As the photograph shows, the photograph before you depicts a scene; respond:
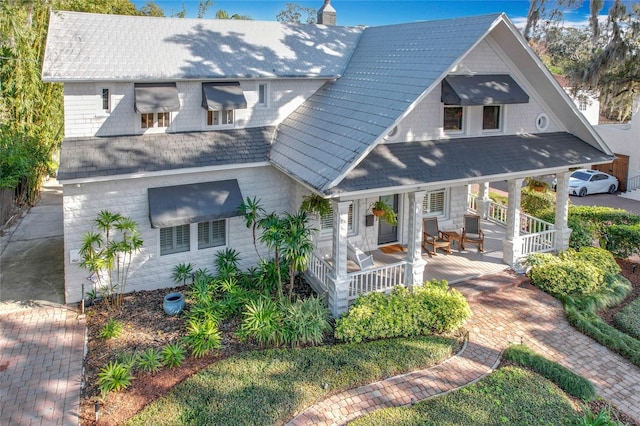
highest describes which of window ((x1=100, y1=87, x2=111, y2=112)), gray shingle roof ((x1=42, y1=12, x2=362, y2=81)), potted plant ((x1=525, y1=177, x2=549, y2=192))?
gray shingle roof ((x1=42, y1=12, x2=362, y2=81))

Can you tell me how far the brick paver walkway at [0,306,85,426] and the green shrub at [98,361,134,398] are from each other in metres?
0.53

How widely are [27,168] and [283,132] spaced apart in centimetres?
1140

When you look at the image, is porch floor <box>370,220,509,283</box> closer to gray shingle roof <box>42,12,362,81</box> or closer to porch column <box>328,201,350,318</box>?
porch column <box>328,201,350,318</box>

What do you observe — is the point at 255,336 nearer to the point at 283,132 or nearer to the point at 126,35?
the point at 283,132

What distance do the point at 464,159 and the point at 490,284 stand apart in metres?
3.52

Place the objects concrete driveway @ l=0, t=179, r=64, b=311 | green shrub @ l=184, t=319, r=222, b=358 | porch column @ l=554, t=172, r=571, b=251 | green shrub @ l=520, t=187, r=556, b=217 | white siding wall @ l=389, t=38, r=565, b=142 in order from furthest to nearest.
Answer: green shrub @ l=520, t=187, r=556, b=217 < porch column @ l=554, t=172, r=571, b=251 < white siding wall @ l=389, t=38, r=565, b=142 < concrete driveway @ l=0, t=179, r=64, b=311 < green shrub @ l=184, t=319, r=222, b=358

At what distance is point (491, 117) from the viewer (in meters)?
14.5

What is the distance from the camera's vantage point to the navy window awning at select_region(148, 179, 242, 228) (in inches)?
489

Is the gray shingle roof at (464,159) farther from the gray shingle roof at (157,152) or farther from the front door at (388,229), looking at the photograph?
the gray shingle roof at (157,152)

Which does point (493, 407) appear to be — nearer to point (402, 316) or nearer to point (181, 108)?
point (402, 316)

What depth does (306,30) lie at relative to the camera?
1823cm

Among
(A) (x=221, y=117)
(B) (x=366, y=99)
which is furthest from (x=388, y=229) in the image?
(A) (x=221, y=117)

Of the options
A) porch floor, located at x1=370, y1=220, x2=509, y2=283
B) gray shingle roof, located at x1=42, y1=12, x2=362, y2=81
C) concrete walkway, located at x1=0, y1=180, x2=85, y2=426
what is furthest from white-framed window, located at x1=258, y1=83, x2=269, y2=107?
concrete walkway, located at x1=0, y1=180, x2=85, y2=426

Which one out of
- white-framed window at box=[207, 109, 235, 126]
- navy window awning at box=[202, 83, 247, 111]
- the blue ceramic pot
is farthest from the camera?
white-framed window at box=[207, 109, 235, 126]
